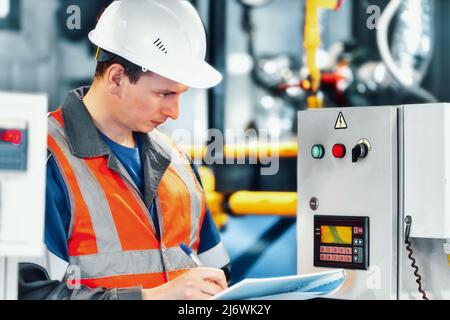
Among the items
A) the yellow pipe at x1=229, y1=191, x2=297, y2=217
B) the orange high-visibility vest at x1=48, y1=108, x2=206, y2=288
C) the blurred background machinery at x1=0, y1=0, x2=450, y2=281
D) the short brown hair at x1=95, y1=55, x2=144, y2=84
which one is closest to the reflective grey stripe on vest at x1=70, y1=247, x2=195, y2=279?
the orange high-visibility vest at x1=48, y1=108, x2=206, y2=288

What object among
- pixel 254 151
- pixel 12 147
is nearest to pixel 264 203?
pixel 254 151

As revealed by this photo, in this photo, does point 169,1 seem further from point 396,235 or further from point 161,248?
point 396,235

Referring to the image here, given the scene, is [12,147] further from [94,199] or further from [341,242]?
[341,242]

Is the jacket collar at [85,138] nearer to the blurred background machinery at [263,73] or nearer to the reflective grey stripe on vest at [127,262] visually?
the reflective grey stripe on vest at [127,262]

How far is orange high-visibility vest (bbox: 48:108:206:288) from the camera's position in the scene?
2393 mm

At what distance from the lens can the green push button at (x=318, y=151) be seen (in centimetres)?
272

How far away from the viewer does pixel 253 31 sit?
6262 millimetres

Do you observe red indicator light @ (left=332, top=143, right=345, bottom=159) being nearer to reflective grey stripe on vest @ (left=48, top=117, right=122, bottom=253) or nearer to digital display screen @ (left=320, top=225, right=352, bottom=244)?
digital display screen @ (left=320, top=225, right=352, bottom=244)

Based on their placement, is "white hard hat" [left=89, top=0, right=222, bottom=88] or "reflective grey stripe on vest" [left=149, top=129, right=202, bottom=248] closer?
"white hard hat" [left=89, top=0, right=222, bottom=88]

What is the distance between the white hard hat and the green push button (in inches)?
17.0

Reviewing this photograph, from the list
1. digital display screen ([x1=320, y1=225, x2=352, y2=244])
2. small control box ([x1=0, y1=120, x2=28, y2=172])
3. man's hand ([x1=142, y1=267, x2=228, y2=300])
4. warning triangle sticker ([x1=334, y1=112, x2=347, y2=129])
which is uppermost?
warning triangle sticker ([x1=334, y1=112, x2=347, y2=129])

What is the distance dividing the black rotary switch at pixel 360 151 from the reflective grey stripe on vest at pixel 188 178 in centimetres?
55
